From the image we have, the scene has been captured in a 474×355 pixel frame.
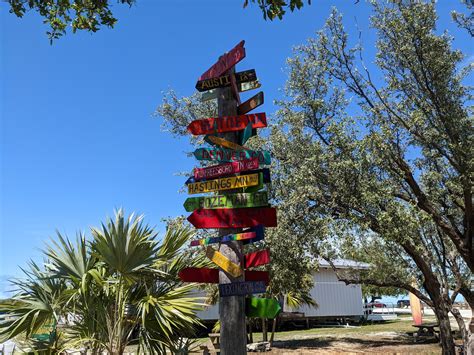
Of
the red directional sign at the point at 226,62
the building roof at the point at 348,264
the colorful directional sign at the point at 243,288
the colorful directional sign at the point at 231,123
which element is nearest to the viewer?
the colorful directional sign at the point at 243,288

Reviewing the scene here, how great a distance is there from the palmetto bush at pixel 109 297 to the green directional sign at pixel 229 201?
2325 millimetres

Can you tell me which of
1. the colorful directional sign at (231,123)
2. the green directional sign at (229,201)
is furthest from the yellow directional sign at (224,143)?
the green directional sign at (229,201)

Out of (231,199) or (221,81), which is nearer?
(231,199)

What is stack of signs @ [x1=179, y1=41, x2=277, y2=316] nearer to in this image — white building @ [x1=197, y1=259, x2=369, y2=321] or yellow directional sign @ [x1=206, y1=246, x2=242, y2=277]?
yellow directional sign @ [x1=206, y1=246, x2=242, y2=277]

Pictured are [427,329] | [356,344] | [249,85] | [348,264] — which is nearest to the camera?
[249,85]

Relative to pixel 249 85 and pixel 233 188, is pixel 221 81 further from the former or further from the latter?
pixel 233 188

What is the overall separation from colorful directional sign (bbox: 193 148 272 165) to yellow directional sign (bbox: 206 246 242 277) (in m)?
1.12

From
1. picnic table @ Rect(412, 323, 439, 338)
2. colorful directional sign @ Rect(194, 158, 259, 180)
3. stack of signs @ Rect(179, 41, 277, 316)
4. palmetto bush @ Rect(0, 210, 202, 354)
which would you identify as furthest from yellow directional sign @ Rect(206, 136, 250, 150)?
picnic table @ Rect(412, 323, 439, 338)

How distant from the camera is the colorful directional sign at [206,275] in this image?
518cm

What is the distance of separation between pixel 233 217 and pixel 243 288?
807mm

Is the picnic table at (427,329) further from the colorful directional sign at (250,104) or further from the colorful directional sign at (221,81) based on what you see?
the colorful directional sign at (221,81)

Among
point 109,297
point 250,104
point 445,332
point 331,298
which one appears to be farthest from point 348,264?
point 250,104

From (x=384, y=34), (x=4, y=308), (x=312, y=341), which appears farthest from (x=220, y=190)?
(x=312, y=341)

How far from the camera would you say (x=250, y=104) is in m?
5.68
